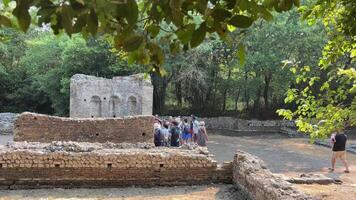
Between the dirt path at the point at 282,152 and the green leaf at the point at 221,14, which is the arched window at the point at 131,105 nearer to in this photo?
the dirt path at the point at 282,152

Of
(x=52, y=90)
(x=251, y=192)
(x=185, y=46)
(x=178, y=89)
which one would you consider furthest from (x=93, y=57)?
(x=185, y=46)

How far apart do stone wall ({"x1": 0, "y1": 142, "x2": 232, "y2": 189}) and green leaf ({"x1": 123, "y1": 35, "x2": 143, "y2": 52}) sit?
8.71 meters

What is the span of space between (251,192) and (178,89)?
1170 inches

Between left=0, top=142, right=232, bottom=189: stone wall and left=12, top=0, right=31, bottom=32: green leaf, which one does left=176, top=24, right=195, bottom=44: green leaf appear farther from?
left=0, top=142, right=232, bottom=189: stone wall

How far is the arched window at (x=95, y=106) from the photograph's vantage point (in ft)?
88.8

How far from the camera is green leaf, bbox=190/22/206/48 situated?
2.88 meters

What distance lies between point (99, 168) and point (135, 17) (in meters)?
9.07

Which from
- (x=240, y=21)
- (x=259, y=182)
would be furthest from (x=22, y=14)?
(x=259, y=182)

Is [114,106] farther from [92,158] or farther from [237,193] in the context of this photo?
[237,193]

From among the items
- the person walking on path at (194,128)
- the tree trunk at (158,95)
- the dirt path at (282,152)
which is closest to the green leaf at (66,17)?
the dirt path at (282,152)

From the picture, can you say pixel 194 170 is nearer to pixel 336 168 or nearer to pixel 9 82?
pixel 336 168

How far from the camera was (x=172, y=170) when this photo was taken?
11656mm

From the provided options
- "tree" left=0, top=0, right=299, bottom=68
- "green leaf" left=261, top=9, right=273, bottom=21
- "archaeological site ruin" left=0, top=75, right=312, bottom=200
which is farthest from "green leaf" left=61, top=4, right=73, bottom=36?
"archaeological site ruin" left=0, top=75, right=312, bottom=200

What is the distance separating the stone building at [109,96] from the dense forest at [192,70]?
2.58 metres
